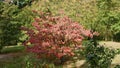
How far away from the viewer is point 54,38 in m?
13.5

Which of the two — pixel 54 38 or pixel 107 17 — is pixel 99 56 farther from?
pixel 107 17

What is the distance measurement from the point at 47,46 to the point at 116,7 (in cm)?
1310

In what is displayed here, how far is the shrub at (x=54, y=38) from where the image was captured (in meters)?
13.3

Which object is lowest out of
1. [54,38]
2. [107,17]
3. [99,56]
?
[107,17]

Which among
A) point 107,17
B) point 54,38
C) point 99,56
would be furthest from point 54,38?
point 107,17

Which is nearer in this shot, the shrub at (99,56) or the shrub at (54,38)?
the shrub at (99,56)

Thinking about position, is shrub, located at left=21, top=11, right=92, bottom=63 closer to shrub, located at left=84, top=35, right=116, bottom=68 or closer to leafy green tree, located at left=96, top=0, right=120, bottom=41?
shrub, located at left=84, top=35, right=116, bottom=68

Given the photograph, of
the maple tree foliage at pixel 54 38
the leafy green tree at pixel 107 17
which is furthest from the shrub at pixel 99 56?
the leafy green tree at pixel 107 17

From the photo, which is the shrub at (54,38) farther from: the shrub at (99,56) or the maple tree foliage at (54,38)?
the shrub at (99,56)

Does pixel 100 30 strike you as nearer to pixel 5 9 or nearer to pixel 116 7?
pixel 116 7

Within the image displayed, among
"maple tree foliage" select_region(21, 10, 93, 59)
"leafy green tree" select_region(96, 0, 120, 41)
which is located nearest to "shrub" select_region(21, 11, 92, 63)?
"maple tree foliage" select_region(21, 10, 93, 59)

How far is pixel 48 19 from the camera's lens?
1388 cm

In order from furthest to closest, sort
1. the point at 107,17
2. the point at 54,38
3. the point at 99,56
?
the point at 107,17 → the point at 54,38 → the point at 99,56

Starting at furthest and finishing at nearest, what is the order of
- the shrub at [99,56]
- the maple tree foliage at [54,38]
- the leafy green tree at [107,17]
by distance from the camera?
1. the leafy green tree at [107,17]
2. the maple tree foliage at [54,38]
3. the shrub at [99,56]
